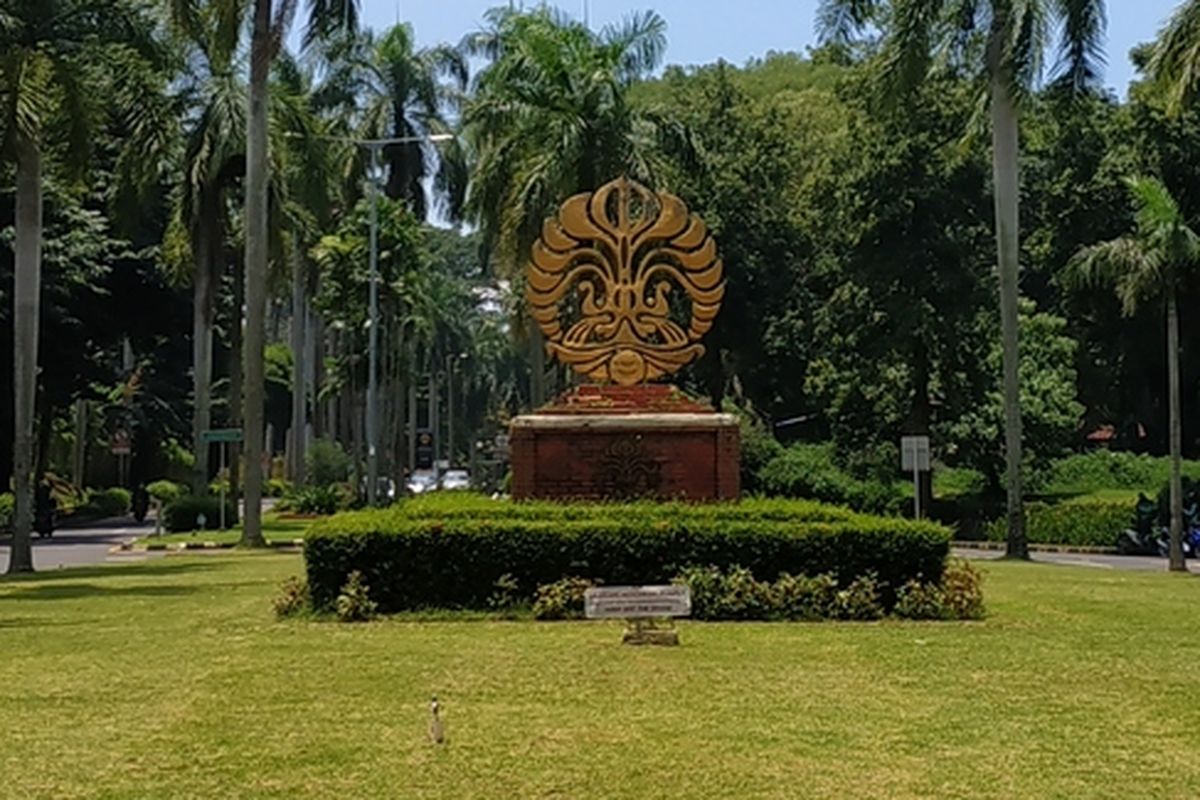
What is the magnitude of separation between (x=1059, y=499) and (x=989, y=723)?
37353 mm

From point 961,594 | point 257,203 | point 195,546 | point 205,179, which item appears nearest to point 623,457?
point 961,594

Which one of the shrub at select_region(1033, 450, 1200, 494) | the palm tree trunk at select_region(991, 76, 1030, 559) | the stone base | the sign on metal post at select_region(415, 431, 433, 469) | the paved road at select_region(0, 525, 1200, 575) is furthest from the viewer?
the sign on metal post at select_region(415, 431, 433, 469)

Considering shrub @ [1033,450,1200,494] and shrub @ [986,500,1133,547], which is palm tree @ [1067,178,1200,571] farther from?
shrub @ [1033,450,1200,494]

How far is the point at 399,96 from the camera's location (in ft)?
157

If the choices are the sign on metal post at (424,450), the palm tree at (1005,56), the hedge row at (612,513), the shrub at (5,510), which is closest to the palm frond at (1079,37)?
the palm tree at (1005,56)

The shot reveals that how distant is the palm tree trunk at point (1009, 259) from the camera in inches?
1084

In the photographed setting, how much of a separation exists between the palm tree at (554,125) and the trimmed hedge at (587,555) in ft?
61.0

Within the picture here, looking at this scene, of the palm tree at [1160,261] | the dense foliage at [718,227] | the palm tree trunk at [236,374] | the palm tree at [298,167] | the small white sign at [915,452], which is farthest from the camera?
the palm tree trunk at [236,374]

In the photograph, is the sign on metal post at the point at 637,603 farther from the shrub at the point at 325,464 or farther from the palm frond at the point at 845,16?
the shrub at the point at 325,464

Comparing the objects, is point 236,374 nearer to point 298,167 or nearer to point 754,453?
point 298,167

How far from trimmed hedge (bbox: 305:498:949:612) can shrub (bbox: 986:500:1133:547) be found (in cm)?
2451

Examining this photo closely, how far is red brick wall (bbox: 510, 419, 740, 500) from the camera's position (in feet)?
61.9

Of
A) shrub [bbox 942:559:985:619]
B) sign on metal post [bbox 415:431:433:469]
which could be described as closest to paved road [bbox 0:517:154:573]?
shrub [bbox 942:559:985:619]

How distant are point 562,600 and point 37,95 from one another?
11426mm
